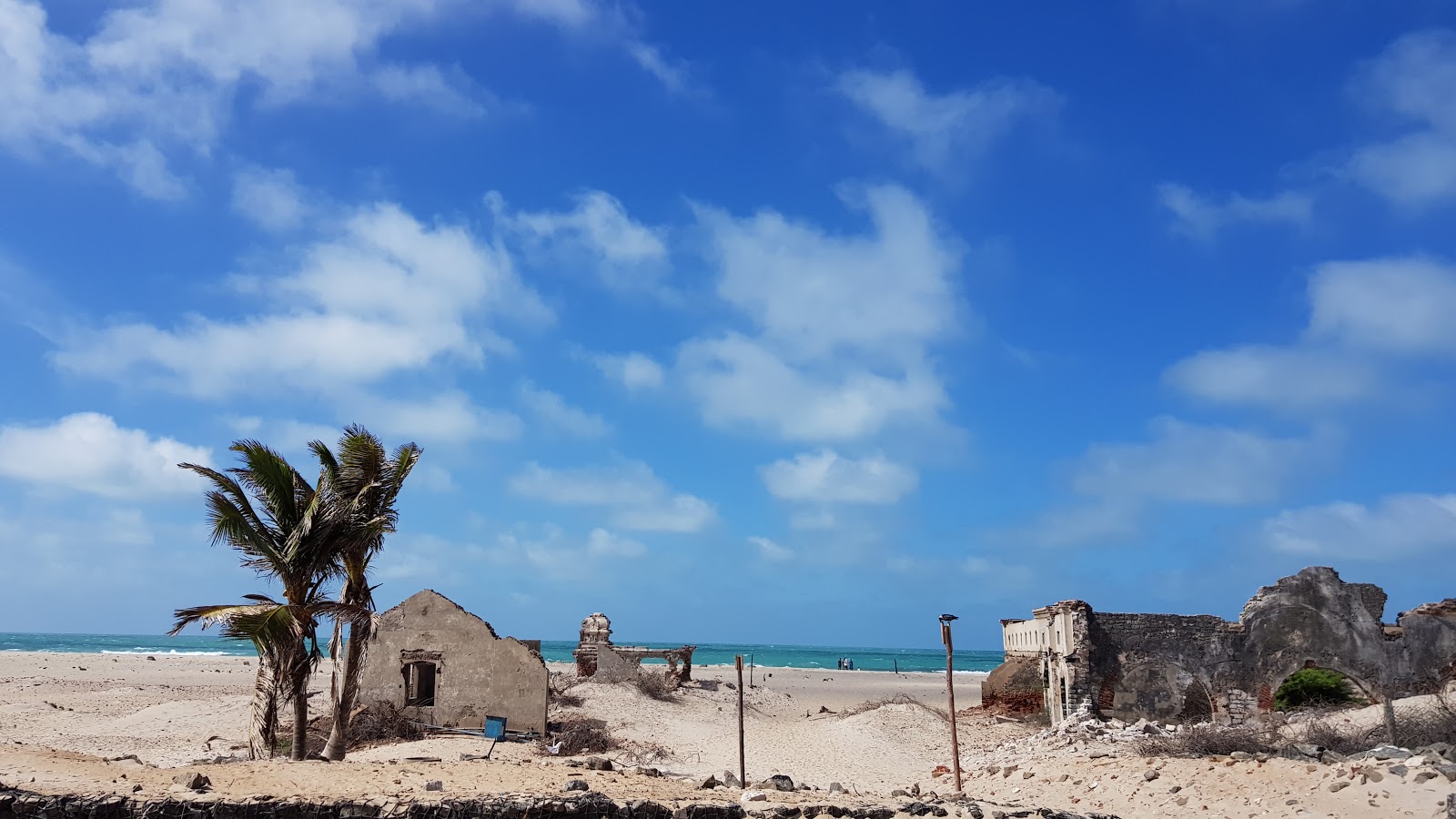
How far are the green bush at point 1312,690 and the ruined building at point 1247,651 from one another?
0.21m

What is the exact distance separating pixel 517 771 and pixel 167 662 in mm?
76749

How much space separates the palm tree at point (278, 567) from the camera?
1412 cm

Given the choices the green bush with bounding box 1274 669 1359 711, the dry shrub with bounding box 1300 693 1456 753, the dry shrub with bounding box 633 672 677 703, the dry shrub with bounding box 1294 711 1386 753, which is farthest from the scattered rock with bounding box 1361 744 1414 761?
the dry shrub with bounding box 633 672 677 703

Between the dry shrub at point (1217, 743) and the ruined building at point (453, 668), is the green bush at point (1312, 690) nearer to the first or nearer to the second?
the dry shrub at point (1217, 743)

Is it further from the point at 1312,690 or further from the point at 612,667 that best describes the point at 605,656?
the point at 1312,690

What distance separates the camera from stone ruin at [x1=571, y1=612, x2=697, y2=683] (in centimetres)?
3841

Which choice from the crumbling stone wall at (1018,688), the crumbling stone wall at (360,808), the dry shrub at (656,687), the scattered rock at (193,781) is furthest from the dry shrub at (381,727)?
the crumbling stone wall at (1018,688)

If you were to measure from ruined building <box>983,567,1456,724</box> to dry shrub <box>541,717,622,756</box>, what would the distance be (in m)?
12.1

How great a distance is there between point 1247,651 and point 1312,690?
1755mm

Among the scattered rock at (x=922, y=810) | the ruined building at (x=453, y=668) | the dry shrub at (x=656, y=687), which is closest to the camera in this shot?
the scattered rock at (x=922, y=810)

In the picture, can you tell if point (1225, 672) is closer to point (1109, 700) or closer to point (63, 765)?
point (1109, 700)

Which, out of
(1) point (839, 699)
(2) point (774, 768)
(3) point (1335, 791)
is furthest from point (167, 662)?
(3) point (1335, 791)

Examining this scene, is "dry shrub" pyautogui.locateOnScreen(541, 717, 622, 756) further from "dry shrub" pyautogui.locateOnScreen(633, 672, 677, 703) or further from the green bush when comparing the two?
the green bush

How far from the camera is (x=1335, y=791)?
44.7ft
